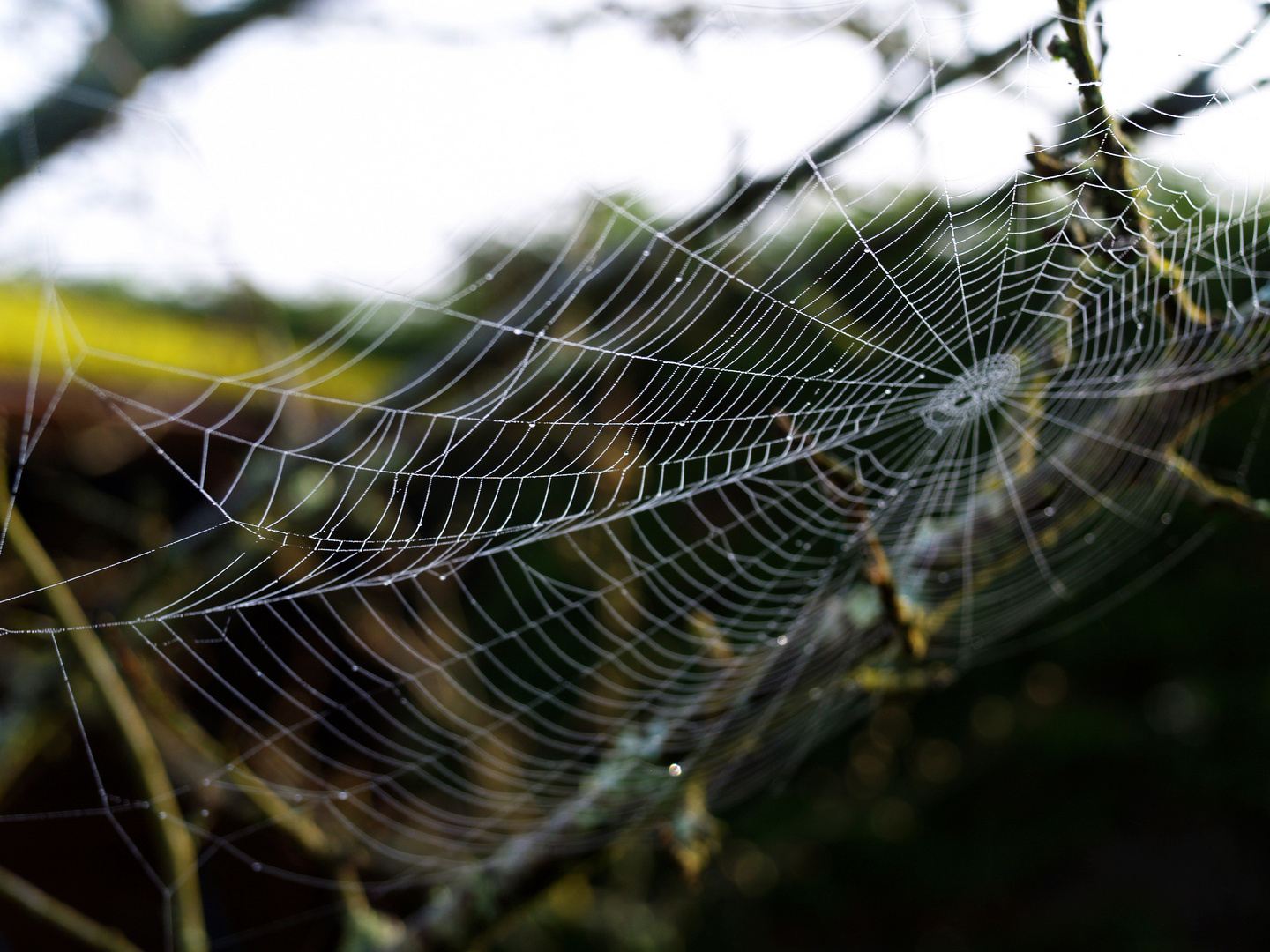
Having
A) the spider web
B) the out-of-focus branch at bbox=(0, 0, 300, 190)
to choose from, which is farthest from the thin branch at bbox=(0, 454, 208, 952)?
the out-of-focus branch at bbox=(0, 0, 300, 190)

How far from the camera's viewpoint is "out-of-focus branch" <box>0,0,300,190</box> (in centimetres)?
323

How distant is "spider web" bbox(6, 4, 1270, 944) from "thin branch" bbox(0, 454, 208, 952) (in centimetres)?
9

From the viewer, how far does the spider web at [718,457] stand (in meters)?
1.40

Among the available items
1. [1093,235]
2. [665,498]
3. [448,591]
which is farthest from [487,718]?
[1093,235]

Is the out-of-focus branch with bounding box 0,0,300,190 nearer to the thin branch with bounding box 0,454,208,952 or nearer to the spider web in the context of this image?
the spider web

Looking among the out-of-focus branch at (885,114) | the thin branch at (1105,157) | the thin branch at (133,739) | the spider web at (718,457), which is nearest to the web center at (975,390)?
the spider web at (718,457)

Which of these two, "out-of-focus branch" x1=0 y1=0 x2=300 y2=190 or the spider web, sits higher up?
"out-of-focus branch" x1=0 y1=0 x2=300 y2=190

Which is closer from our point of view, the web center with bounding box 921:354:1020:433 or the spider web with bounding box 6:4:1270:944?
the spider web with bounding box 6:4:1270:944

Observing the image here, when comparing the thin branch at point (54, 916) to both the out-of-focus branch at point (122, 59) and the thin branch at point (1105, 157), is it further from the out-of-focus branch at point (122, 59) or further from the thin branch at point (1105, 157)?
the out-of-focus branch at point (122, 59)

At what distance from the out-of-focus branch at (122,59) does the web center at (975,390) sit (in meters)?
2.84

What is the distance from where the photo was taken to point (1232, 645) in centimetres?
337

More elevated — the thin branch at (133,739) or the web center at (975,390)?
the web center at (975,390)

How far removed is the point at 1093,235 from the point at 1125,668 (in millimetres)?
2711

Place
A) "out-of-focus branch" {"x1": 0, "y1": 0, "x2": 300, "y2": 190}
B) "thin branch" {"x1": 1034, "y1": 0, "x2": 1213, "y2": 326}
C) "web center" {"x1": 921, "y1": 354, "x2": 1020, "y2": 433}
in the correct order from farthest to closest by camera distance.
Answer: "out-of-focus branch" {"x1": 0, "y1": 0, "x2": 300, "y2": 190} → "web center" {"x1": 921, "y1": 354, "x2": 1020, "y2": 433} → "thin branch" {"x1": 1034, "y1": 0, "x2": 1213, "y2": 326}
